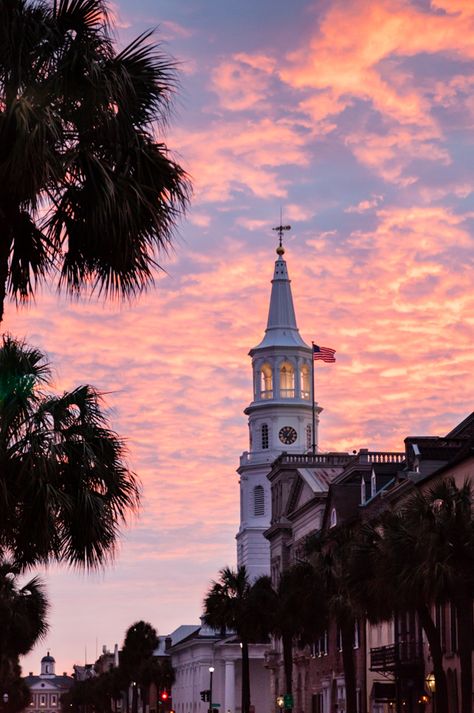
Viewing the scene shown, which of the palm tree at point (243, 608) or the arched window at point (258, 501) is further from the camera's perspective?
the arched window at point (258, 501)

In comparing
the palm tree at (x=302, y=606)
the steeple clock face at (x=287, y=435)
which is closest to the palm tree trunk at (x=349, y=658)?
the palm tree at (x=302, y=606)

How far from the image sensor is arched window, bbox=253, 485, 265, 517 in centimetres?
14666

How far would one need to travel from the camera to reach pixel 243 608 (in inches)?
3442

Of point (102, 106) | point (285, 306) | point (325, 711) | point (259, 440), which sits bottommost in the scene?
point (325, 711)

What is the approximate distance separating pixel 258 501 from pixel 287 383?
12.5 metres

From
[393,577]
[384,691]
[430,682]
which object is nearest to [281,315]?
[384,691]

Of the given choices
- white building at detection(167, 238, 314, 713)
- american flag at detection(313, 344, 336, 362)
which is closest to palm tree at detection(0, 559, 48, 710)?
american flag at detection(313, 344, 336, 362)

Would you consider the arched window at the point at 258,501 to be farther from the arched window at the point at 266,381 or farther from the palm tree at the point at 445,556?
the palm tree at the point at 445,556

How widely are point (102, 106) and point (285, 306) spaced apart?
12804cm

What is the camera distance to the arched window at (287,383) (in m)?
146

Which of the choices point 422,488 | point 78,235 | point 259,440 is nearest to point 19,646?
point 422,488

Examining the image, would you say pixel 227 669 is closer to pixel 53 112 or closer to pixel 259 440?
pixel 259 440

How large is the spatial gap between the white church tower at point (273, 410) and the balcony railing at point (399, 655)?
75982 mm

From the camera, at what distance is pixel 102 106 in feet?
62.4
